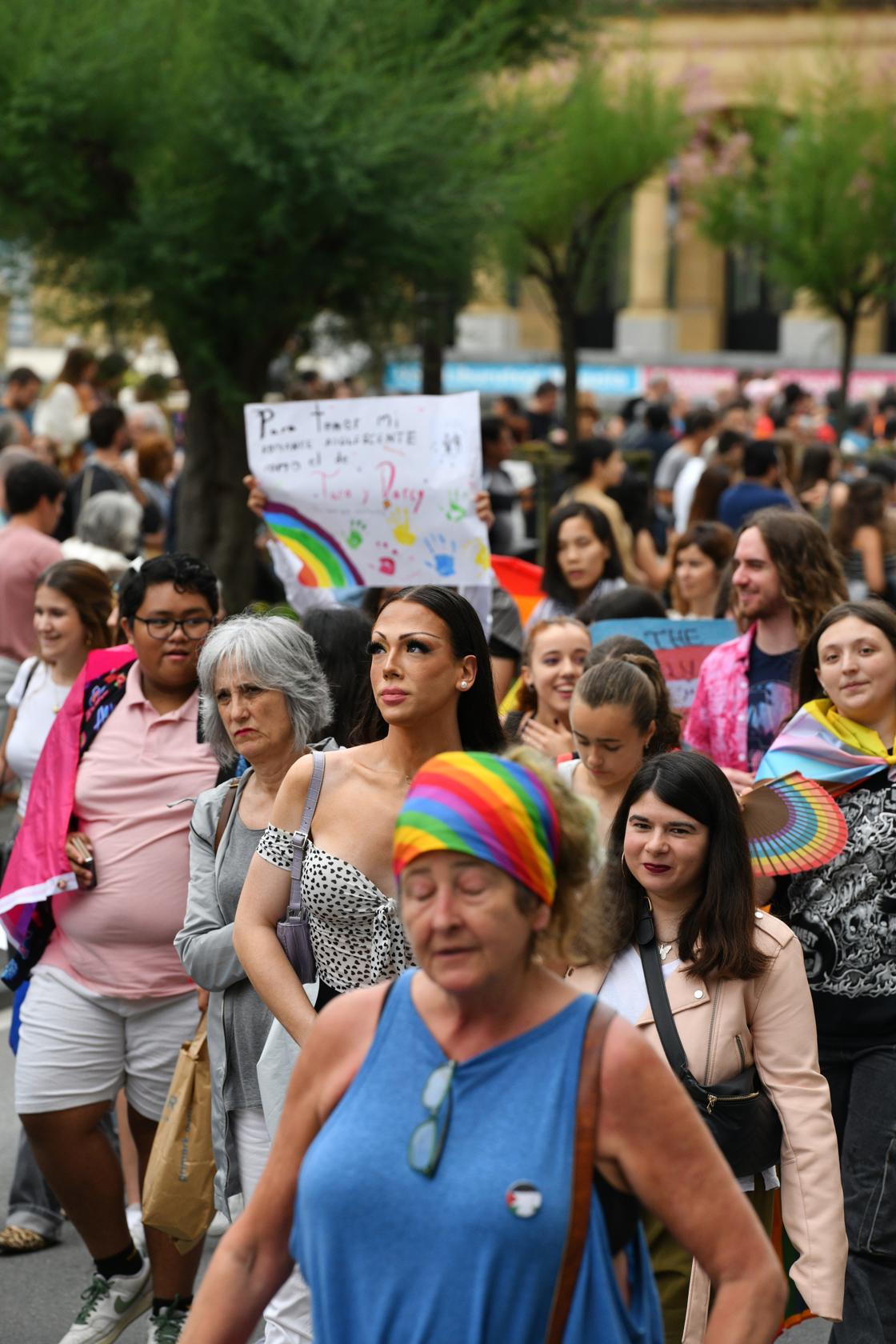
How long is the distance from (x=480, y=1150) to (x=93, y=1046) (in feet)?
8.39

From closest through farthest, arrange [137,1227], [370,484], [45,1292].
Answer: [45,1292]
[137,1227]
[370,484]

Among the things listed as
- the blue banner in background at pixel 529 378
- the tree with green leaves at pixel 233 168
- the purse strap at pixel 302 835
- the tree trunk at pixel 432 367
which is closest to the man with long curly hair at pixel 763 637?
the purse strap at pixel 302 835

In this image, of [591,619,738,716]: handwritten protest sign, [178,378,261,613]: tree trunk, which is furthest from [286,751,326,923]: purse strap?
[178,378,261,613]: tree trunk

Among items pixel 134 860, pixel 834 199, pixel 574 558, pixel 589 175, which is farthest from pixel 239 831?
pixel 834 199

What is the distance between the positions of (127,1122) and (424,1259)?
124 inches

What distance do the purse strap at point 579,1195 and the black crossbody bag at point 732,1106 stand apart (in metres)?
1.21

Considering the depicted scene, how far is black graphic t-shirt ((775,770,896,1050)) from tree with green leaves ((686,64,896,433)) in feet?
61.6

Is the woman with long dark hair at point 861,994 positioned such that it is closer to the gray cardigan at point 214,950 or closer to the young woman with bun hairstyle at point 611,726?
the young woman with bun hairstyle at point 611,726

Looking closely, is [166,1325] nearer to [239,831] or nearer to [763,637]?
[239,831]

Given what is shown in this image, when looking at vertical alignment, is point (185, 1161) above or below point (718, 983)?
below

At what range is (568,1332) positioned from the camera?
2.22 metres

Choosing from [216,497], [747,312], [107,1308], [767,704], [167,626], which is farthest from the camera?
[747,312]

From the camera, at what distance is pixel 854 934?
4.14m

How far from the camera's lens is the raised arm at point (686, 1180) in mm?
2252
